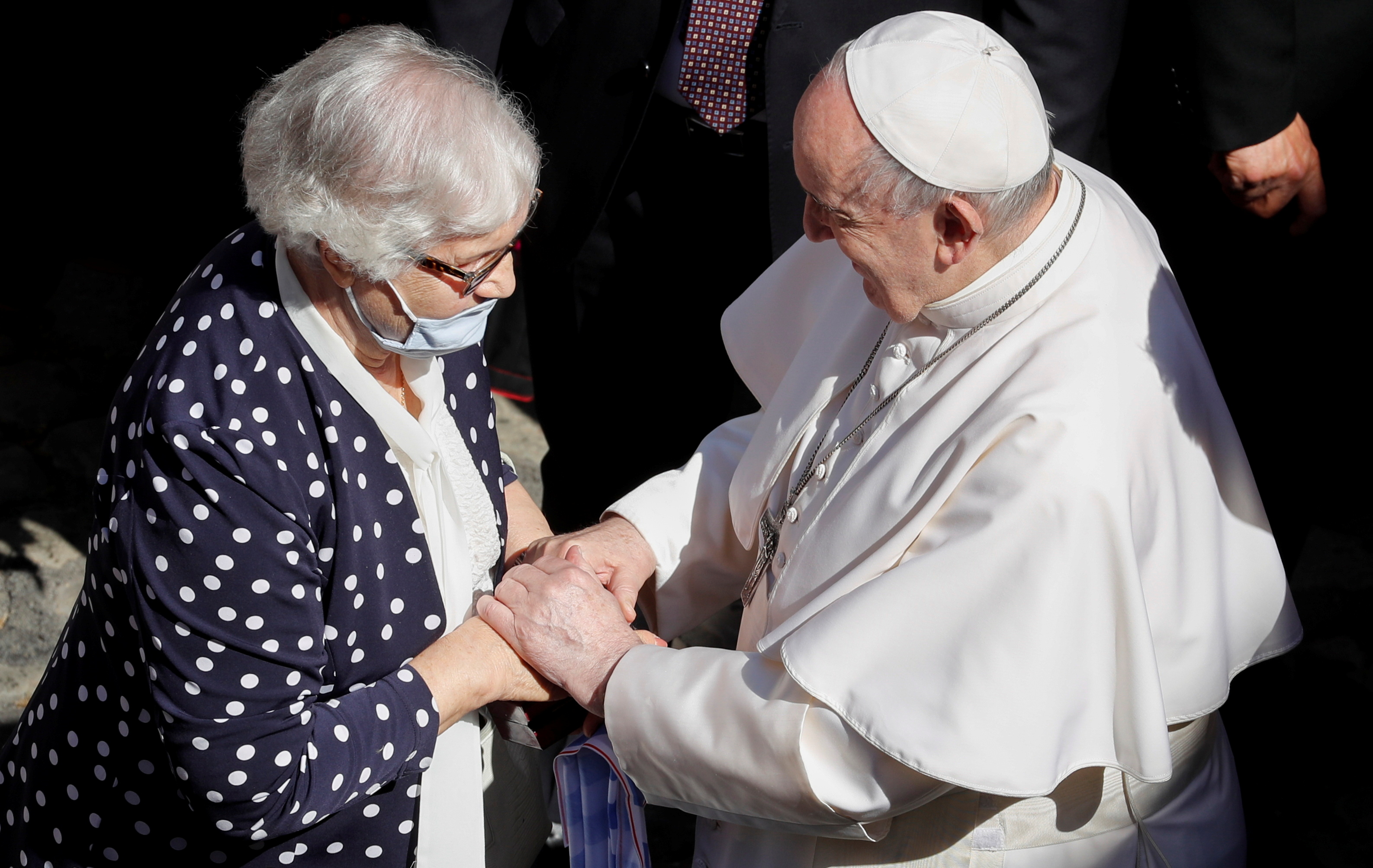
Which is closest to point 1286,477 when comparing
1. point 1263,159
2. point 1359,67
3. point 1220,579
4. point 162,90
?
point 1263,159

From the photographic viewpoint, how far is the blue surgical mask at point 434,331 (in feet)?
5.90

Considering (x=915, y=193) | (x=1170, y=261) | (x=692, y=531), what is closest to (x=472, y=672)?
(x=692, y=531)

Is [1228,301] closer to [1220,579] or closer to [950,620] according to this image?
[1220,579]

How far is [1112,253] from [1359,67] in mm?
1606

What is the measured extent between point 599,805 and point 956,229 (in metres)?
1.20

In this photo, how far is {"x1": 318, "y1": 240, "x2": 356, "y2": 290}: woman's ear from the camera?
67.2 inches

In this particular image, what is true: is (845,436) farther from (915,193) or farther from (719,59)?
(719,59)

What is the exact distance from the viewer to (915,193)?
182 cm

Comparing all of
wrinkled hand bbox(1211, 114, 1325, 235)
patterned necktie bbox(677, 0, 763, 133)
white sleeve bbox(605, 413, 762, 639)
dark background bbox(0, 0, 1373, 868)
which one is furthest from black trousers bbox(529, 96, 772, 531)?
wrinkled hand bbox(1211, 114, 1325, 235)

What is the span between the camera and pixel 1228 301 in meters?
3.29

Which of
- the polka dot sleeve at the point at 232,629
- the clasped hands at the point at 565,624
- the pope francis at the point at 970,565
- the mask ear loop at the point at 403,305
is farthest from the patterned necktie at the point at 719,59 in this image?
the polka dot sleeve at the point at 232,629

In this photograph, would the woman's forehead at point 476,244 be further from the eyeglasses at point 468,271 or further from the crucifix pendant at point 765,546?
the crucifix pendant at point 765,546

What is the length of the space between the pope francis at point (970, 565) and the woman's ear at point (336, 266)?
2.18 feet

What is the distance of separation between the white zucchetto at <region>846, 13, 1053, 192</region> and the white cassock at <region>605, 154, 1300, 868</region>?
186mm
